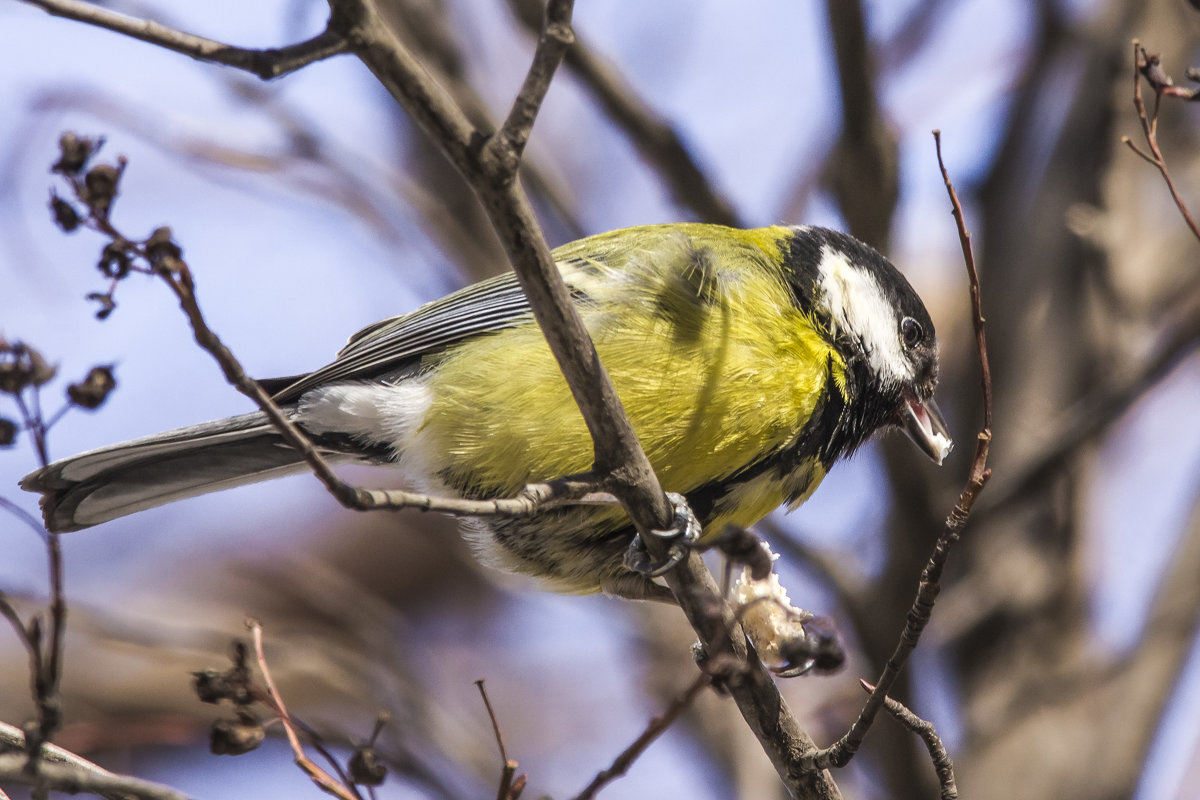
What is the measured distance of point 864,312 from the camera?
9.82 ft

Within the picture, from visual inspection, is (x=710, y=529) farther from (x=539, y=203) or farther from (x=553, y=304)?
(x=539, y=203)

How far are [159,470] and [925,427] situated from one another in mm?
2103

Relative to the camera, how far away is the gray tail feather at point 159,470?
2.57 m

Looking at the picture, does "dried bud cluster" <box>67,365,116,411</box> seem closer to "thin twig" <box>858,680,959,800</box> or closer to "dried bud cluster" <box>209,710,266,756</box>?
"dried bud cluster" <box>209,710,266,756</box>

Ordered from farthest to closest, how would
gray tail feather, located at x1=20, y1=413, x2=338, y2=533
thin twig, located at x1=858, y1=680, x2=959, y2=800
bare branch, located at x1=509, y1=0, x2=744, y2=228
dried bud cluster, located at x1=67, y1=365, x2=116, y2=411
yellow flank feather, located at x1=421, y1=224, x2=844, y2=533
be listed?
bare branch, located at x1=509, y1=0, x2=744, y2=228
gray tail feather, located at x1=20, y1=413, x2=338, y2=533
yellow flank feather, located at x1=421, y1=224, x2=844, y2=533
thin twig, located at x1=858, y1=680, x2=959, y2=800
dried bud cluster, located at x1=67, y1=365, x2=116, y2=411

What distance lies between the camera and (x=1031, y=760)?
3.93 meters

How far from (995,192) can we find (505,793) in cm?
412

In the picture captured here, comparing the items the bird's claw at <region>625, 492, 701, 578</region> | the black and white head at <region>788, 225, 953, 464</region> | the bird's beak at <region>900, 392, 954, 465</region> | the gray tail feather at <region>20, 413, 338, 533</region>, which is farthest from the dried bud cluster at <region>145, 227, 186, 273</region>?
the bird's beak at <region>900, 392, 954, 465</region>

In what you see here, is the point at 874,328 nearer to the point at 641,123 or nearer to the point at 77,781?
the point at 641,123

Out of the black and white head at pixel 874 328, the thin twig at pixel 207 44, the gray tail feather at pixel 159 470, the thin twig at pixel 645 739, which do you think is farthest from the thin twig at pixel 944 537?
the gray tail feather at pixel 159 470

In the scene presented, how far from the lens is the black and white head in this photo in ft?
9.48

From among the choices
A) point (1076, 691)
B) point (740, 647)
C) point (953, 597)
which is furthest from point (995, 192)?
point (740, 647)

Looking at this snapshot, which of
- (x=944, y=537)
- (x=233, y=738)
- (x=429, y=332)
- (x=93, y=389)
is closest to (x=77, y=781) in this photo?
(x=233, y=738)

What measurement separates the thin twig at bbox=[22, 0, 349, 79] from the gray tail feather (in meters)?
1.38
